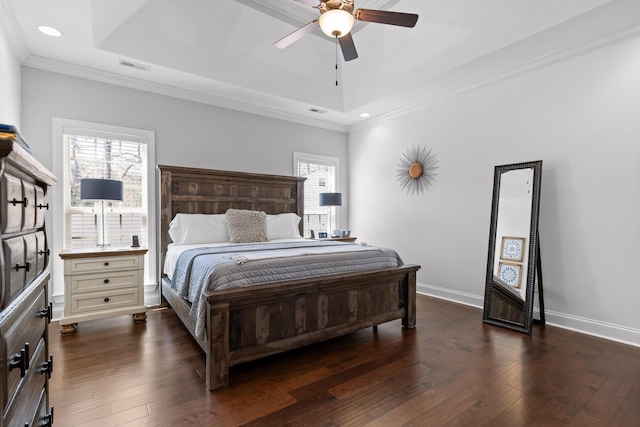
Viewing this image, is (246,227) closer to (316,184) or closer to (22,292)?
(316,184)

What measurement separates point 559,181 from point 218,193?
4193 millimetres

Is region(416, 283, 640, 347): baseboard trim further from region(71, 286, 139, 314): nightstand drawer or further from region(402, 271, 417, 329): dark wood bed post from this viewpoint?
region(71, 286, 139, 314): nightstand drawer

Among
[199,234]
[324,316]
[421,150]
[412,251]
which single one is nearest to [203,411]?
[324,316]

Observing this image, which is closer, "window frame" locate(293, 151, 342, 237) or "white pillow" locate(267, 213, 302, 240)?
"white pillow" locate(267, 213, 302, 240)

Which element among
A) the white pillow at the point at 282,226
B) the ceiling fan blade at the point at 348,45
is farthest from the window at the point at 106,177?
the ceiling fan blade at the point at 348,45

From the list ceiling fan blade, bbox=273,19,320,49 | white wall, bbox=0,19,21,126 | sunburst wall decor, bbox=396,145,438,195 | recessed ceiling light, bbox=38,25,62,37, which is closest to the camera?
ceiling fan blade, bbox=273,19,320,49

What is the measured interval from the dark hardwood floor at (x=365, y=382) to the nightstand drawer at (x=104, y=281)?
426mm

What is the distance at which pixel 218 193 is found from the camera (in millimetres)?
4578

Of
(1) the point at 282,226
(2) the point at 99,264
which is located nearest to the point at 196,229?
(2) the point at 99,264

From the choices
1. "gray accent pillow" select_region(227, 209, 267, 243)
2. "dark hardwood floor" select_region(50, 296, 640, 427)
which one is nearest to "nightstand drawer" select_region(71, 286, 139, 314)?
"dark hardwood floor" select_region(50, 296, 640, 427)

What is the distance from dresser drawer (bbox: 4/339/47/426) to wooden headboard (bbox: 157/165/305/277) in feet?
9.32

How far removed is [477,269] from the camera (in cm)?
419

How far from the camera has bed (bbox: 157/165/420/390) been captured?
2266mm

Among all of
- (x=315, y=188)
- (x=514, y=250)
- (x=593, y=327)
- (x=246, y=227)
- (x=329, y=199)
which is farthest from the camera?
(x=315, y=188)
